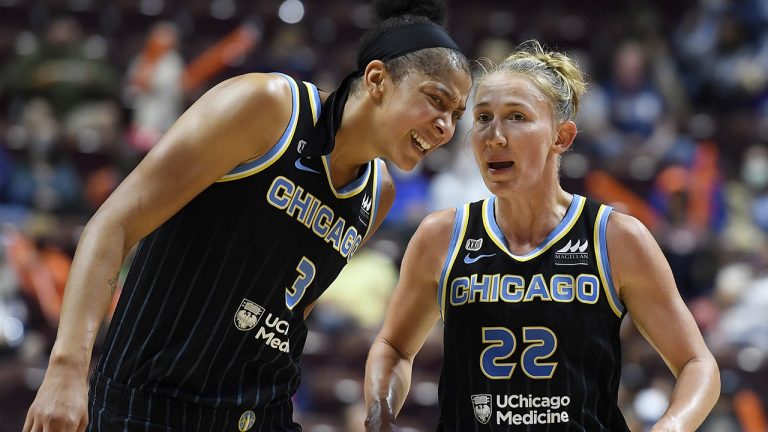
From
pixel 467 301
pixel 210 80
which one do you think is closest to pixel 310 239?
pixel 467 301

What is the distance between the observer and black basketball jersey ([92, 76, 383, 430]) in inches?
123

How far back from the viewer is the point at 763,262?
27.8 feet

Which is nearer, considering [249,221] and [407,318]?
[249,221]

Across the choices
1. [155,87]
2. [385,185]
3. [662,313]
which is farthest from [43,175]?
[662,313]

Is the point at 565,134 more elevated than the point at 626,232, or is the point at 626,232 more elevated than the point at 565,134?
the point at 565,134

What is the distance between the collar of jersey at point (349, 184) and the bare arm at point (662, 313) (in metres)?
0.83

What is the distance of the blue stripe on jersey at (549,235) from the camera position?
3.27m

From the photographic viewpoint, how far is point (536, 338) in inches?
124

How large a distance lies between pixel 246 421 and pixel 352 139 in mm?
963

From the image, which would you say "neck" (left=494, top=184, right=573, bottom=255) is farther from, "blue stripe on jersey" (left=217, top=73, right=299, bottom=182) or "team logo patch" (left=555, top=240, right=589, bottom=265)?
"blue stripe on jersey" (left=217, top=73, right=299, bottom=182)

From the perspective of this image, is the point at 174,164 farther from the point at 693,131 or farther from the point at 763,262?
the point at 693,131

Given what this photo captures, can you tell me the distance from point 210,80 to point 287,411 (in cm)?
779

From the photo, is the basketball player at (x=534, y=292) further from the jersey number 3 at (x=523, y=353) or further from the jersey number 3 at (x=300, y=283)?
the jersey number 3 at (x=300, y=283)

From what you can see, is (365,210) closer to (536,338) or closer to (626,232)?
(536,338)
